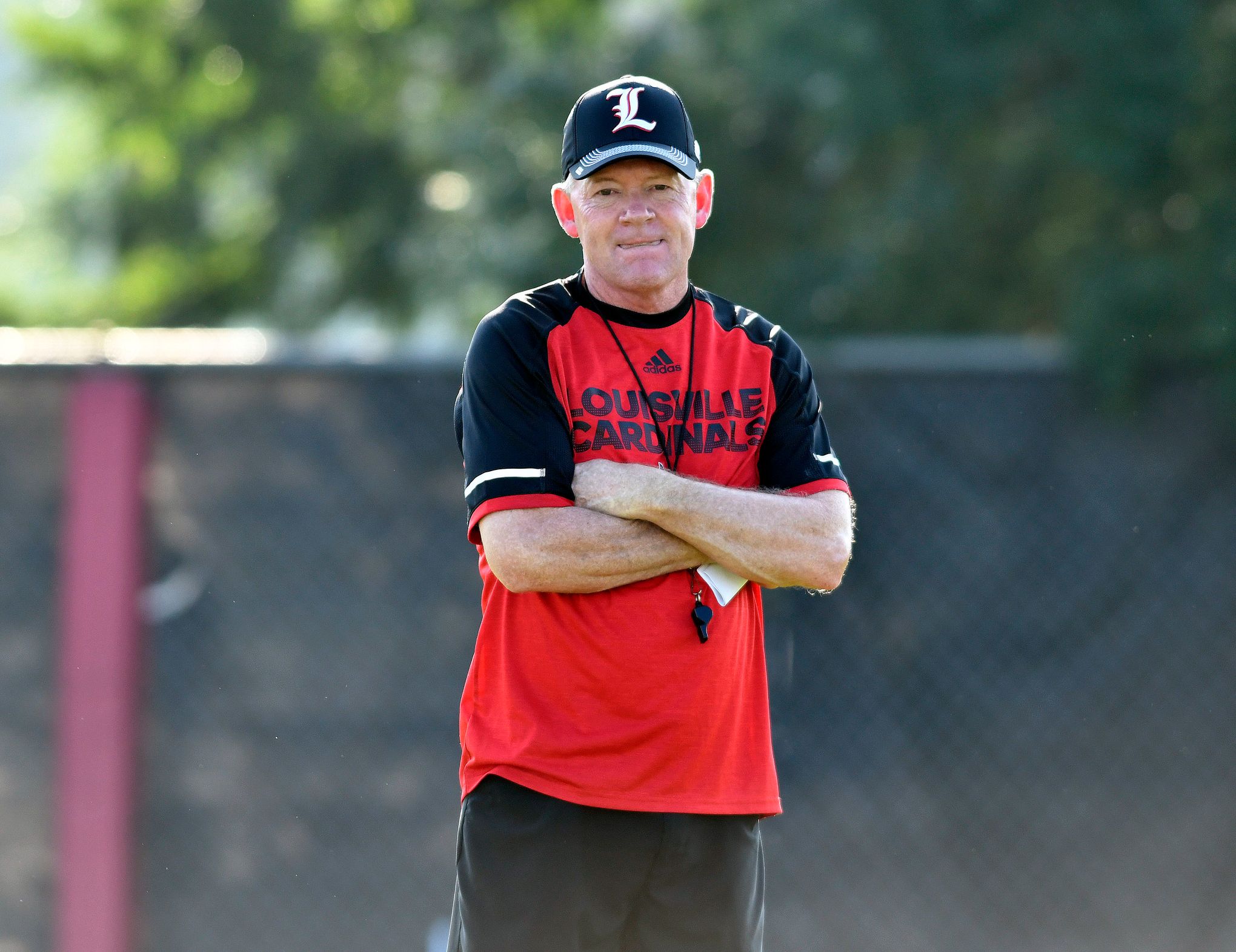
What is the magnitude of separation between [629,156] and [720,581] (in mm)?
793

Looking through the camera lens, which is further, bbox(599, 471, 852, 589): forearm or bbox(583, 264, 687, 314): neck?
bbox(583, 264, 687, 314): neck

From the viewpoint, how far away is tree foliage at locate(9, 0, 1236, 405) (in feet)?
18.1

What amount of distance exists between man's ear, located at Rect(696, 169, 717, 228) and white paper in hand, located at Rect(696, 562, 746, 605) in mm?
679

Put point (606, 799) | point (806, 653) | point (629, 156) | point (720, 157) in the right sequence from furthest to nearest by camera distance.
→ point (720, 157) → point (806, 653) → point (629, 156) → point (606, 799)

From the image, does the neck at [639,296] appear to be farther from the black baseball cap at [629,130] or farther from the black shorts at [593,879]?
the black shorts at [593,879]

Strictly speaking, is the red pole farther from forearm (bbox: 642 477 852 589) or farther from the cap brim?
forearm (bbox: 642 477 852 589)

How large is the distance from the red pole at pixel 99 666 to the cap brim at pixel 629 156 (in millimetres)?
2403

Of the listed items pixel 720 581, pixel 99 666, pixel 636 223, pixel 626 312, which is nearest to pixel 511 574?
pixel 720 581

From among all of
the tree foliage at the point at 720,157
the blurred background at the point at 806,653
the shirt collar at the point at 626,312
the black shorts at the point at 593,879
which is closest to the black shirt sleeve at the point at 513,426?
the shirt collar at the point at 626,312

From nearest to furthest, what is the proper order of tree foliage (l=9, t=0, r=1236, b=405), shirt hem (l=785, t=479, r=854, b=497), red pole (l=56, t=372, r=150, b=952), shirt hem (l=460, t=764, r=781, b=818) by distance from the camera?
shirt hem (l=460, t=764, r=781, b=818), shirt hem (l=785, t=479, r=854, b=497), red pole (l=56, t=372, r=150, b=952), tree foliage (l=9, t=0, r=1236, b=405)

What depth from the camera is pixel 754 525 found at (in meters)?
2.40

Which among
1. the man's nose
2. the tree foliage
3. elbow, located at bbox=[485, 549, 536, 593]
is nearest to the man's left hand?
elbow, located at bbox=[485, 549, 536, 593]

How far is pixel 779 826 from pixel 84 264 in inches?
265

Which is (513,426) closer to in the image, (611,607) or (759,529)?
(611,607)
